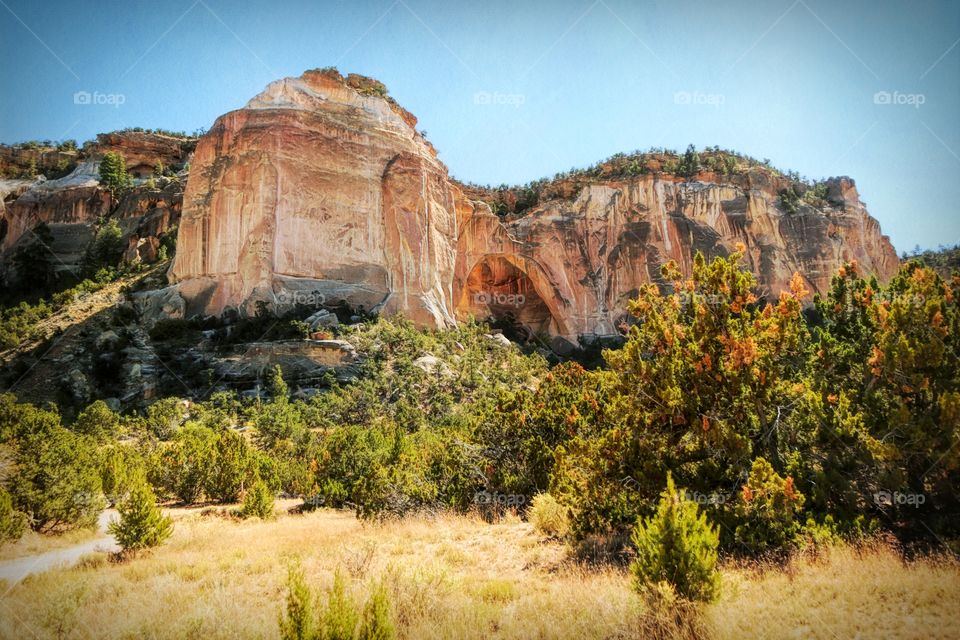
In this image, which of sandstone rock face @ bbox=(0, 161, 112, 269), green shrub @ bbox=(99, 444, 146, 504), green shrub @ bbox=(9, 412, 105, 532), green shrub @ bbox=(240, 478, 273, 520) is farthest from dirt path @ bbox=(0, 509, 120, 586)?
sandstone rock face @ bbox=(0, 161, 112, 269)

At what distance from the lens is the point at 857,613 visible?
4.82 meters

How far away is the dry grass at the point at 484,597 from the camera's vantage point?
4.79 metres

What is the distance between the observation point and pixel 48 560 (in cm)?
884

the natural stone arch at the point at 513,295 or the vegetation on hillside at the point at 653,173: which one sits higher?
the vegetation on hillside at the point at 653,173

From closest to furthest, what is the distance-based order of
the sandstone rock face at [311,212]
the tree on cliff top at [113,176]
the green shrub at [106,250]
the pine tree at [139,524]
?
the pine tree at [139,524] < the sandstone rock face at [311,212] < the green shrub at [106,250] < the tree on cliff top at [113,176]

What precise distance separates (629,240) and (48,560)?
47.6 meters

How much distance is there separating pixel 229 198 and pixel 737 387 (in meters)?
39.8

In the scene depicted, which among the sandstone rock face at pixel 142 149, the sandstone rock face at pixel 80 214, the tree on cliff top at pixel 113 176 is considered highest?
the sandstone rock face at pixel 142 149

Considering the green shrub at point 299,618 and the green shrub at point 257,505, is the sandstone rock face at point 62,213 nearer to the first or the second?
the green shrub at point 257,505

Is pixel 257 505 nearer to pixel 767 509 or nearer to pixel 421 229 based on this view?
pixel 767 509

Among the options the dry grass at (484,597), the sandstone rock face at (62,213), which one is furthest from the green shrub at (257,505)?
the sandstone rock face at (62,213)

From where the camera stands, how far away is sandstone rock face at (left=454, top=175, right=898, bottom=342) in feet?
162

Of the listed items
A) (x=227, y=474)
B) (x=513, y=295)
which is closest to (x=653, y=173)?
(x=513, y=295)

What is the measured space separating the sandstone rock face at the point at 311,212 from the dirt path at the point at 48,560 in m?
27.3
